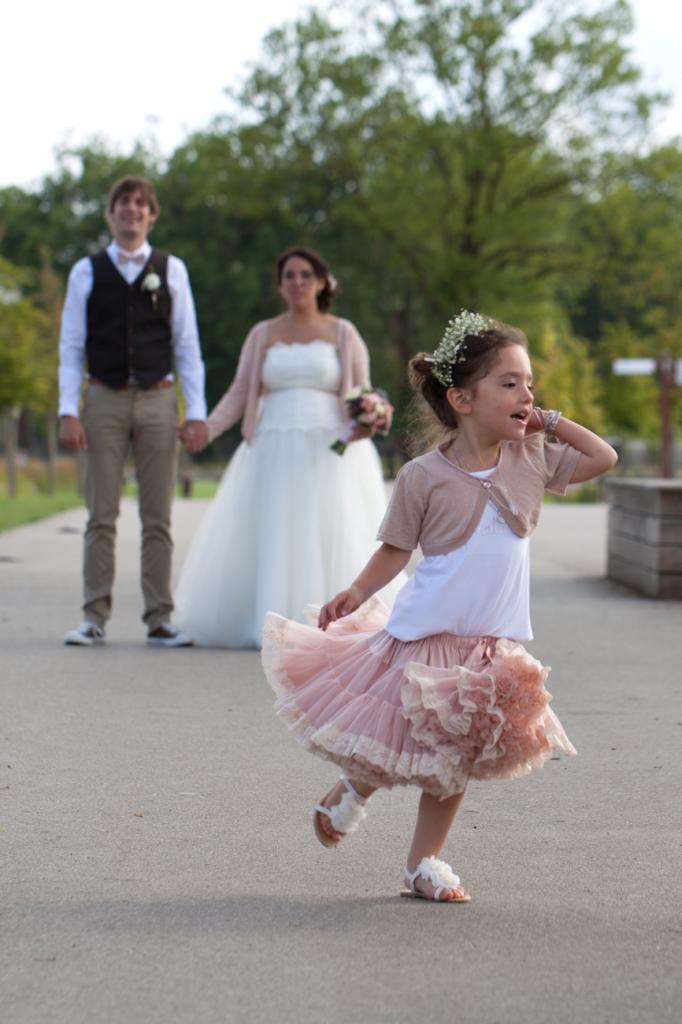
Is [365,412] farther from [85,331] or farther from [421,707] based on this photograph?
[421,707]

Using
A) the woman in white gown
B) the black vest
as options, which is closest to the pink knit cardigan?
the woman in white gown

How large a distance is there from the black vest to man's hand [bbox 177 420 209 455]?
0.32 m

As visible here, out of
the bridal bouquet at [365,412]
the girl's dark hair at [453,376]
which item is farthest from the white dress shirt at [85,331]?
the girl's dark hair at [453,376]

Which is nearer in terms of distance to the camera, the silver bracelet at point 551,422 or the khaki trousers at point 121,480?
the silver bracelet at point 551,422

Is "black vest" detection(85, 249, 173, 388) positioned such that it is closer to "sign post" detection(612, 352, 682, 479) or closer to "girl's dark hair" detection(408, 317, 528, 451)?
"girl's dark hair" detection(408, 317, 528, 451)

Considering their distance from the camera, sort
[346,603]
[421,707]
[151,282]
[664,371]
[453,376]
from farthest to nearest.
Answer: [664,371] → [151,282] → [453,376] → [346,603] → [421,707]

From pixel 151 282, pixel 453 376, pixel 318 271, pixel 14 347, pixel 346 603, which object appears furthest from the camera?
pixel 14 347

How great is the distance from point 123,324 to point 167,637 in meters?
1.75

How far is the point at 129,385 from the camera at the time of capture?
979 centimetres

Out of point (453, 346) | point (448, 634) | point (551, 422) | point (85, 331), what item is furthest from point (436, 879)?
point (85, 331)

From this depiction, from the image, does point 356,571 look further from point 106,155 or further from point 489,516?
point 106,155

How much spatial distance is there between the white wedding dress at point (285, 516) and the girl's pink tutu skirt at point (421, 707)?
5.11 meters

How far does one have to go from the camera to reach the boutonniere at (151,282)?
9684mm

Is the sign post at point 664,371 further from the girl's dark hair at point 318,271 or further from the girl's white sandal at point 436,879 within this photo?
the girl's white sandal at point 436,879
